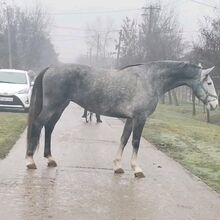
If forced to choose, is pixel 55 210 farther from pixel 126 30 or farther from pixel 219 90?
pixel 126 30

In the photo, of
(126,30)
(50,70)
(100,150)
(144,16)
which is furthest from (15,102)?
(126,30)

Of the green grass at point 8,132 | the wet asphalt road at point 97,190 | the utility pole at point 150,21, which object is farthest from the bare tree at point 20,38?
the wet asphalt road at point 97,190

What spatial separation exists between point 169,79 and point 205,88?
59cm

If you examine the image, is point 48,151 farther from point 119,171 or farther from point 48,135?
point 119,171

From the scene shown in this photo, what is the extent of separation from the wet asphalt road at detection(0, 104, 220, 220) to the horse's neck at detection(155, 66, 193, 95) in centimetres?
137

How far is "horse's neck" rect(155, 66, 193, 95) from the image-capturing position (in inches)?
336

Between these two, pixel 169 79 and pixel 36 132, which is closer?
pixel 36 132

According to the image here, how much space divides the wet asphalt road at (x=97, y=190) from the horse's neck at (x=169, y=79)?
137cm

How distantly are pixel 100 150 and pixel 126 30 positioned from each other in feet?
164

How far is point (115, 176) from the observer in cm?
818

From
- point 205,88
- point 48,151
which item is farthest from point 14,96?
point 205,88

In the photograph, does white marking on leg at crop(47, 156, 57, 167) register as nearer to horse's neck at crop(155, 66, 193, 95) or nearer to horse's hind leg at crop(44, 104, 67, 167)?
horse's hind leg at crop(44, 104, 67, 167)

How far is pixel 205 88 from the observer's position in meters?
8.61

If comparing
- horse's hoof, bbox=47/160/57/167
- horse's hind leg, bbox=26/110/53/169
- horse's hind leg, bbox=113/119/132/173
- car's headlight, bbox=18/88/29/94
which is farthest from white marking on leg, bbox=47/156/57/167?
car's headlight, bbox=18/88/29/94
